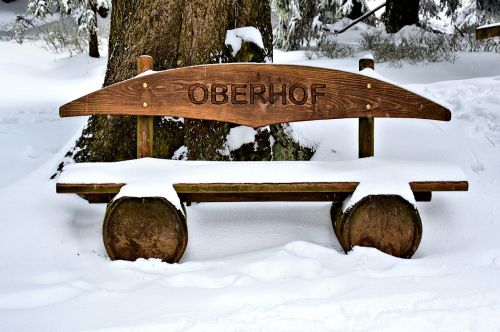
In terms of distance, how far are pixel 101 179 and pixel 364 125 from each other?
5.67 feet

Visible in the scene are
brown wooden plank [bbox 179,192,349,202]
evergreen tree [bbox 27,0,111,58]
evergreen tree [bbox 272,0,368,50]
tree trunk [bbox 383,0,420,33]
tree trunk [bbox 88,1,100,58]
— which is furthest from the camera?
tree trunk [bbox 88,1,100,58]

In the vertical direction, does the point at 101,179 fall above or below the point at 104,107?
below

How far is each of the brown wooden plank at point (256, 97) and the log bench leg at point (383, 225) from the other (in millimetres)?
617

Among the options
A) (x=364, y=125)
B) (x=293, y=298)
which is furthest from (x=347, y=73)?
(x=293, y=298)

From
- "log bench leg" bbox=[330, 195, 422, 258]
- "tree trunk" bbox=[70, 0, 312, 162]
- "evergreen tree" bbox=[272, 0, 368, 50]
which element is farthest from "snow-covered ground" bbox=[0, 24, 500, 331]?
"evergreen tree" bbox=[272, 0, 368, 50]

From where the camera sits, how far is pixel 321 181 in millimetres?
3084

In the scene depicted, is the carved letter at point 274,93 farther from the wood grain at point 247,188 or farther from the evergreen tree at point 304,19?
the evergreen tree at point 304,19

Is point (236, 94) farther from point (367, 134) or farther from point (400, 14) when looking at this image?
point (400, 14)

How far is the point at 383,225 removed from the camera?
310 centimetres

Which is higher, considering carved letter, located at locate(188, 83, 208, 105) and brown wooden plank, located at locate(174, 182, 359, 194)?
carved letter, located at locate(188, 83, 208, 105)

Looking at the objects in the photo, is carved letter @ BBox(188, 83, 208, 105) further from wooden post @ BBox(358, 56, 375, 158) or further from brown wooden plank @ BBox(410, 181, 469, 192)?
brown wooden plank @ BBox(410, 181, 469, 192)

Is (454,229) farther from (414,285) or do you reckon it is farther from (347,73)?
(347,73)

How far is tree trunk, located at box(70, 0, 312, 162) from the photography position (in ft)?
12.2

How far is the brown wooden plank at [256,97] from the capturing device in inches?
129
